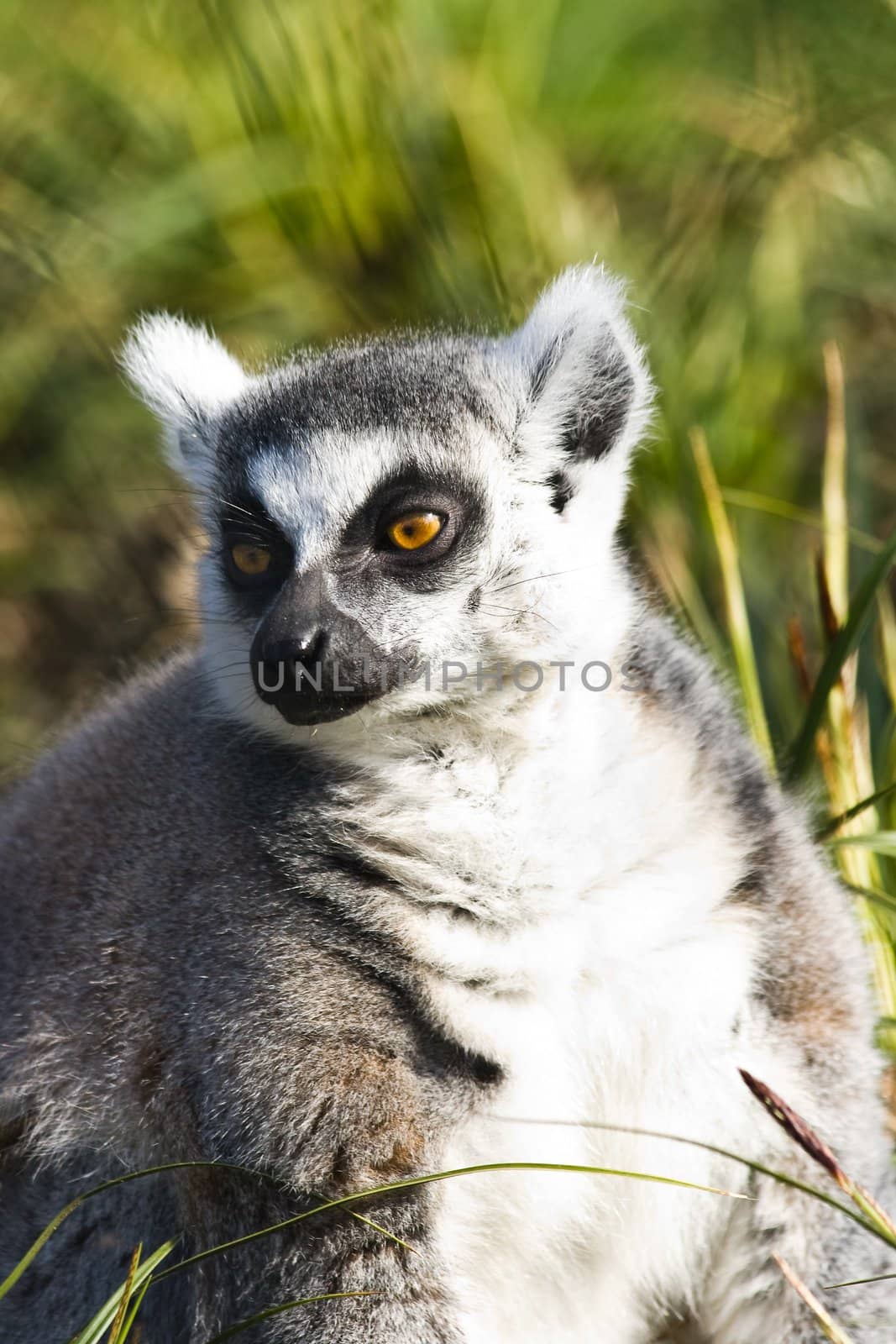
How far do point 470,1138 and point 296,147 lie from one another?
13.5 feet

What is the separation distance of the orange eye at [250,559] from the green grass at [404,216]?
2268mm

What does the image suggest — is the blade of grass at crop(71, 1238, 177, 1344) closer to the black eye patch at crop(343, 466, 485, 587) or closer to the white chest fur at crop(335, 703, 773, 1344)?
the white chest fur at crop(335, 703, 773, 1344)

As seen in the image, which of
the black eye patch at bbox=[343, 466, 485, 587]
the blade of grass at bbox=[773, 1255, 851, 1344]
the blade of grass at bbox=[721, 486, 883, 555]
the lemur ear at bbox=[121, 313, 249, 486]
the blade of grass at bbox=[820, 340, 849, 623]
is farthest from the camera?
the blade of grass at bbox=[721, 486, 883, 555]

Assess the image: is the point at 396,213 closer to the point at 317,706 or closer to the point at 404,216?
the point at 404,216

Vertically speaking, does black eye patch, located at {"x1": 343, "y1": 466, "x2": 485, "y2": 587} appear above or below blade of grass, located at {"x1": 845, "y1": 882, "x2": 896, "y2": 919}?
above

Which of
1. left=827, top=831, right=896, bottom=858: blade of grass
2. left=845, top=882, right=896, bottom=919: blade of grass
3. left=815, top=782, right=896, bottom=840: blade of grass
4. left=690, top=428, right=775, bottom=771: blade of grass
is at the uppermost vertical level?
left=690, top=428, right=775, bottom=771: blade of grass

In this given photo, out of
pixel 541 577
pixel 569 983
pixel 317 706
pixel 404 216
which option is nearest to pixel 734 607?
pixel 541 577

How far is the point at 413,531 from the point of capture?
2.52 metres

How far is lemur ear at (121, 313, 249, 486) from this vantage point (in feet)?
9.87

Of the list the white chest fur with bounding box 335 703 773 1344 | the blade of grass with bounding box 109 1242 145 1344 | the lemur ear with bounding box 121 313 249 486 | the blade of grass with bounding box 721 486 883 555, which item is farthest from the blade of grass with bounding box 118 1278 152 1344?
the blade of grass with bounding box 721 486 883 555

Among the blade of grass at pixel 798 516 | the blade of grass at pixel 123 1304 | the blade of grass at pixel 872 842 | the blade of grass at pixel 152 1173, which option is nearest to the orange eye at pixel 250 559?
the blade of grass at pixel 152 1173

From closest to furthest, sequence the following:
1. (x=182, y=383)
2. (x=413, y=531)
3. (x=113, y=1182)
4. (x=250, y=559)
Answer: (x=113, y=1182) → (x=413, y=531) → (x=250, y=559) → (x=182, y=383)

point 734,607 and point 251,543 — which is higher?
point 734,607

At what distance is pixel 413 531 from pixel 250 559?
352mm
